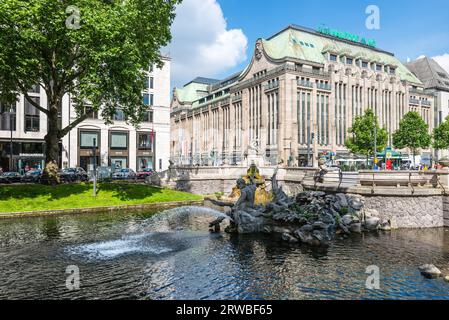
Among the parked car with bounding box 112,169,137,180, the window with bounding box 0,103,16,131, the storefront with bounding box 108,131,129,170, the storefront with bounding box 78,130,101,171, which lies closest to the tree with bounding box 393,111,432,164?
the parked car with bounding box 112,169,137,180

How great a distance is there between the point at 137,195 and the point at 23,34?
17294mm

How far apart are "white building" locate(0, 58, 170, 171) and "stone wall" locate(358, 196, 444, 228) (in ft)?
155

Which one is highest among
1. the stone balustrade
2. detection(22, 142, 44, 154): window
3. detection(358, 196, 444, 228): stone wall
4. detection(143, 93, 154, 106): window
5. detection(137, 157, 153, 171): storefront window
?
detection(143, 93, 154, 106): window

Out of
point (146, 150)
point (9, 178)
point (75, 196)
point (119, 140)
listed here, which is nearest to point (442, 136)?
point (146, 150)

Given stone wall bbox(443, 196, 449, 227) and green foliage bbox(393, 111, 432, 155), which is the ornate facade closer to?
green foliage bbox(393, 111, 432, 155)

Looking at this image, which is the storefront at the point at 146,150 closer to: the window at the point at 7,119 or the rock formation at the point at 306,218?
the window at the point at 7,119

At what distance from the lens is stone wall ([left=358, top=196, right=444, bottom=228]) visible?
23859 millimetres

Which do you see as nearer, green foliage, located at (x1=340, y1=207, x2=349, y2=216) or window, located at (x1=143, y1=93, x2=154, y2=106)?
green foliage, located at (x1=340, y1=207, x2=349, y2=216)

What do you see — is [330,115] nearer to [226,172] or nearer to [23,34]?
[226,172]

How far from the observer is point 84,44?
26562 mm

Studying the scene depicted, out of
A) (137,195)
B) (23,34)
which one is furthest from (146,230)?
(23,34)

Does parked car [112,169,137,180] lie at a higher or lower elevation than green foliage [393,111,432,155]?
lower

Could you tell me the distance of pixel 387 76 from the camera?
90.2 meters

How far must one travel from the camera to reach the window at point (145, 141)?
69588mm
